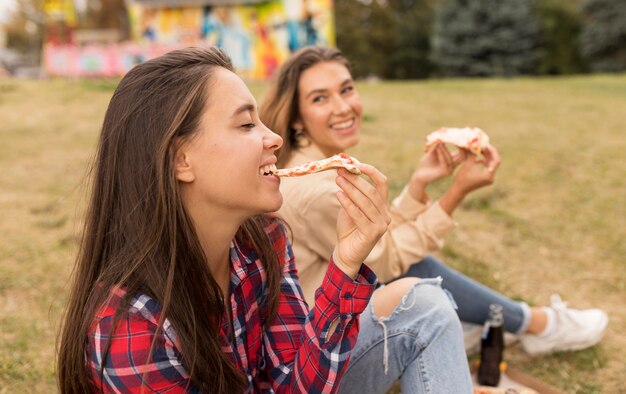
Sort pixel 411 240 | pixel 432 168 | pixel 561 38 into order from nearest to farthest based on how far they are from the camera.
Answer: pixel 411 240, pixel 432 168, pixel 561 38

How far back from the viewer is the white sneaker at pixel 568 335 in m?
3.66

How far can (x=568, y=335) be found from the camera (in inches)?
145

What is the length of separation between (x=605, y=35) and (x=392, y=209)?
26474 mm

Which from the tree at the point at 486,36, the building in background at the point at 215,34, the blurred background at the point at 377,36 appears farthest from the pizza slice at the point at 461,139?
the tree at the point at 486,36

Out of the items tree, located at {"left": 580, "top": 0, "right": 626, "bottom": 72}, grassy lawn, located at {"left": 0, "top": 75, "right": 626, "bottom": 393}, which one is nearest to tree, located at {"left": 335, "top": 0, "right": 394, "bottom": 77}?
tree, located at {"left": 580, "top": 0, "right": 626, "bottom": 72}

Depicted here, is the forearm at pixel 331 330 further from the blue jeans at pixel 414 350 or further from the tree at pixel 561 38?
the tree at pixel 561 38

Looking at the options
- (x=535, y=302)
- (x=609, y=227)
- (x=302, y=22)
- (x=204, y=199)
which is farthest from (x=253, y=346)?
(x=302, y=22)

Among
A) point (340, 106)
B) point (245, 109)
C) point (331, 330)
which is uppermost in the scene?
point (245, 109)

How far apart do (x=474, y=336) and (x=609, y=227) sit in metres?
2.96

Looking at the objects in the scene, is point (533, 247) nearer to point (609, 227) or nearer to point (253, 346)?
point (609, 227)

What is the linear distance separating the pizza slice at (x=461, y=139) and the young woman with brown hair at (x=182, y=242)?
57.1 inches

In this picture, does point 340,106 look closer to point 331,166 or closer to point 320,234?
point 320,234

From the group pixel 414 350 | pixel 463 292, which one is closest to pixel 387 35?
pixel 463 292

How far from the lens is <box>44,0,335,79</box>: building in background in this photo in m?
20.4
